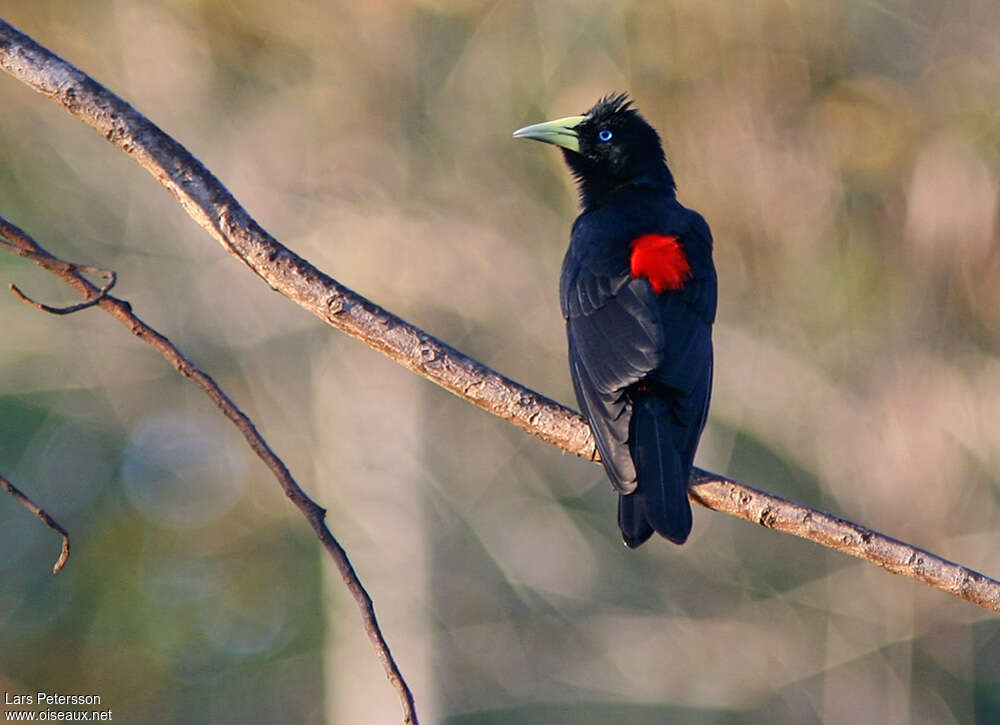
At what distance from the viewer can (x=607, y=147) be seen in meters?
4.93

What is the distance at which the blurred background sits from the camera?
10445mm

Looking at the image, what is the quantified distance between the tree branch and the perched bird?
335mm

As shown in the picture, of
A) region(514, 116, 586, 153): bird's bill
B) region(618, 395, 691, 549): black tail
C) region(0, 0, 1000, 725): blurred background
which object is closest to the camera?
region(618, 395, 691, 549): black tail

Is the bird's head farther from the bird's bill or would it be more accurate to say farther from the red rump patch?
the red rump patch

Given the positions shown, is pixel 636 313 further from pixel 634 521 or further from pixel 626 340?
pixel 634 521

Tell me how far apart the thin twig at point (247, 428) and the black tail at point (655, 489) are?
48.4 inches

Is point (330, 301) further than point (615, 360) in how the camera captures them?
A: No

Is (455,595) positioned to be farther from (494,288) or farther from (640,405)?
(640,405)

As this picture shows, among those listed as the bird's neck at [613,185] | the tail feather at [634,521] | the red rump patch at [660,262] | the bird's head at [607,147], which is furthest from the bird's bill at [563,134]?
the tail feather at [634,521]

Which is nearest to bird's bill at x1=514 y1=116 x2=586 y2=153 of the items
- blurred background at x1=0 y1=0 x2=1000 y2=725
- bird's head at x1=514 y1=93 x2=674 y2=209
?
bird's head at x1=514 y1=93 x2=674 y2=209

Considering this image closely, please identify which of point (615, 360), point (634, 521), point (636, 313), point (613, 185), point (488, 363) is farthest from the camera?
point (488, 363)

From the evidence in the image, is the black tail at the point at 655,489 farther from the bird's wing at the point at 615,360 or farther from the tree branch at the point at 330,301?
the tree branch at the point at 330,301

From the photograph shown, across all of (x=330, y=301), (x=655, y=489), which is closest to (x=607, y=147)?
(x=655, y=489)

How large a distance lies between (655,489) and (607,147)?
1980mm
